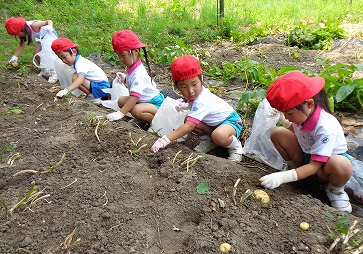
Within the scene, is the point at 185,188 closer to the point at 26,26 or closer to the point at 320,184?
the point at 320,184

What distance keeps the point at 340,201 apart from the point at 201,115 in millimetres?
1104

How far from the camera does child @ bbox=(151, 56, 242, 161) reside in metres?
2.34

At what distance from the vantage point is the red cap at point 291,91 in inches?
67.0

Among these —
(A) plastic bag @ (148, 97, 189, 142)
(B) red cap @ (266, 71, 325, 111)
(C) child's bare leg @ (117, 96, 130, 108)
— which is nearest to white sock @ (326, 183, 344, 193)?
(B) red cap @ (266, 71, 325, 111)

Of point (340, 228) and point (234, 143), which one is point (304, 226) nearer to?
point (340, 228)

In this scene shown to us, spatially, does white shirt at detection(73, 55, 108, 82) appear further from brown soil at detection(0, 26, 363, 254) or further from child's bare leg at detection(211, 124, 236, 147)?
child's bare leg at detection(211, 124, 236, 147)

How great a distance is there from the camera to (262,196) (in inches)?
73.9

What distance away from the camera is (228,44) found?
5750 mm

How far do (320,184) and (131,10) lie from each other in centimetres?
672

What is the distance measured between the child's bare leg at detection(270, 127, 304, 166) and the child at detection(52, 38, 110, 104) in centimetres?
234

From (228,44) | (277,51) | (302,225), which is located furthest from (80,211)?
(228,44)

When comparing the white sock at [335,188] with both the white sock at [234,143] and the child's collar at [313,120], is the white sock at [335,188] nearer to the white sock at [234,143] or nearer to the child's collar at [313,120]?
the child's collar at [313,120]

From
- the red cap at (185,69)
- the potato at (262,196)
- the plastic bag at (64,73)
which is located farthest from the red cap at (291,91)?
the plastic bag at (64,73)

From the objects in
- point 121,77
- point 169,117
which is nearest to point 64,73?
point 121,77
